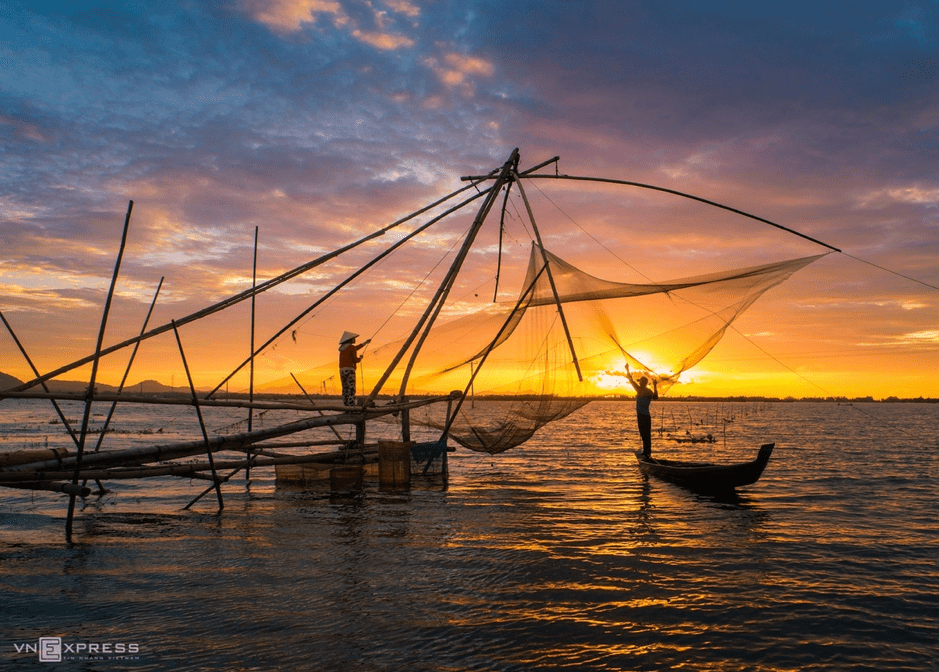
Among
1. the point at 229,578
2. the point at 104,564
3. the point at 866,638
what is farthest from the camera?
the point at 104,564

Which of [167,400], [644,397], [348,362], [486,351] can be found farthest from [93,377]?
[644,397]

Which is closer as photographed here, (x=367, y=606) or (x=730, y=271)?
(x=367, y=606)

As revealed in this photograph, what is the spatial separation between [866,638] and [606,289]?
7870mm

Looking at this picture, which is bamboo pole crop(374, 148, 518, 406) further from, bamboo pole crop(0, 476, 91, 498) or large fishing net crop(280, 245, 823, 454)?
bamboo pole crop(0, 476, 91, 498)

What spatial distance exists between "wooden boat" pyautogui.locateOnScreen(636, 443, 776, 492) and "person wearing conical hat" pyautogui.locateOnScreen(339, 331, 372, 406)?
339 inches

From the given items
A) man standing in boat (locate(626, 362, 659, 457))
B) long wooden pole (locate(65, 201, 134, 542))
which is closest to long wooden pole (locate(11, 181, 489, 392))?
long wooden pole (locate(65, 201, 134, 542))

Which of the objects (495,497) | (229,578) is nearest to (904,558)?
(495,497)

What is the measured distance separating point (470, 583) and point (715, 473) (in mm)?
9385

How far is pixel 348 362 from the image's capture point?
1480 centimetres

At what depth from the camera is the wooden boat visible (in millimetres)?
14116

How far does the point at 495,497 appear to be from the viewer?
Answer: 48.2 ft

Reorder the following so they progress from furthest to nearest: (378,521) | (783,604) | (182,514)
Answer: (182,514) < (378,521) < (783,604)

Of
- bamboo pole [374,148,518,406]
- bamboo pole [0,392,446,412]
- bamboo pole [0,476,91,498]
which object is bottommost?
bamboo pole [0,476,91,498]

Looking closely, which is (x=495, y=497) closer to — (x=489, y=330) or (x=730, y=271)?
(x=489, y=330)
